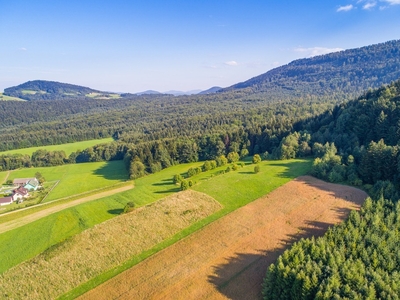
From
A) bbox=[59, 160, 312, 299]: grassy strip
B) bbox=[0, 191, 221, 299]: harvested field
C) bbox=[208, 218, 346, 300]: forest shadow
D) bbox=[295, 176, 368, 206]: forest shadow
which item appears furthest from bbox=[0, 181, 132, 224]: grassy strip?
bbox=[295, 176, 368, 206]: forest shadow

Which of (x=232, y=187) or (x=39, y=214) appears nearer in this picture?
(x=39, y=214)

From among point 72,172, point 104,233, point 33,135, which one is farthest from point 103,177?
point 33,135

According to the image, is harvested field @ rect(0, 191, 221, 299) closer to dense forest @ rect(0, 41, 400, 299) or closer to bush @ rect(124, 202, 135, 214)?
bush @ rect(124, 202, 135, 214)

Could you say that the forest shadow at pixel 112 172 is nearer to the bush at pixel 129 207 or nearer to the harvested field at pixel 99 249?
the bush at pixel 129 207

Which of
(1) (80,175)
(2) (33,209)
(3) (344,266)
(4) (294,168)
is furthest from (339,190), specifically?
(1) (80,175)

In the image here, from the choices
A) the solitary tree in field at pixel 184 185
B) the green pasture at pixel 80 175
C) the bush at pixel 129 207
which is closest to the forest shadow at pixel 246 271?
the bush at pixel 129 207

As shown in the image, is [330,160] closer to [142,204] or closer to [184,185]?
[184,185]

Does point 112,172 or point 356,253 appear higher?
point 356,253
